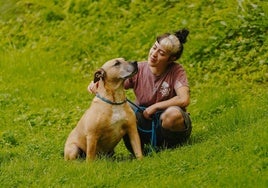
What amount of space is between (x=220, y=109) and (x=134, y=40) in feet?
11.2

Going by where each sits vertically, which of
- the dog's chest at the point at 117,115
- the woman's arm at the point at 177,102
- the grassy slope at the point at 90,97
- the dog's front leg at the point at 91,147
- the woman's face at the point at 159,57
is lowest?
the grassy slope at the point at 90,97

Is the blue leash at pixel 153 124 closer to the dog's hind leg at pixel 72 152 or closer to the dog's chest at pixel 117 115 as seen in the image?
the dog's chest at pixel 117 115

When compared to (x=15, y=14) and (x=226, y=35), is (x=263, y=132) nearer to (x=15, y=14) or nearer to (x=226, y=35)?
(x=226, y=35)

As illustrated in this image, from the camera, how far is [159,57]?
757cm

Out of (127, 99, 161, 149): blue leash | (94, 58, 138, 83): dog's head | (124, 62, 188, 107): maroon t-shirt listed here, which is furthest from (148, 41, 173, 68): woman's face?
(127, 99, 161, 149): blue leash

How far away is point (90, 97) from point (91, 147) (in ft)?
13.0

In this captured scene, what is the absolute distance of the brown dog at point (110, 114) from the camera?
23.9 ft

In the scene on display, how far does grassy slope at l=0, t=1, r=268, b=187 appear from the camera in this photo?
6.81m

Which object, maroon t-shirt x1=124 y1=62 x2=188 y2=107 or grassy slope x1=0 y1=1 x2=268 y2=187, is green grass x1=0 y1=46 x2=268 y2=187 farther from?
maroon t-shirt x1=124 y1=62 x2=188 y2=107

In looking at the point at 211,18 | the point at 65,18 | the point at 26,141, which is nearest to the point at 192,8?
the point at 211,18

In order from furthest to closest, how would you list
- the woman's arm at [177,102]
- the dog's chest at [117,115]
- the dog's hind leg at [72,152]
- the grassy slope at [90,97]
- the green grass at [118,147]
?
the dog's hind leg at [72,152] → the woman's arm at [177,102] → the dog's chest at [117,115] → the grassy slope at [90,97] → the green grass at [118,147]

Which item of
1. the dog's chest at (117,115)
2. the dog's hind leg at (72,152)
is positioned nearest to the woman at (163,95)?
the dog's chest at (117,115)

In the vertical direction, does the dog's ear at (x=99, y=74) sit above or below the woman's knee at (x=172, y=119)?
above

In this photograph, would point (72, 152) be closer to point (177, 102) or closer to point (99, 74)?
point (99, 74)
